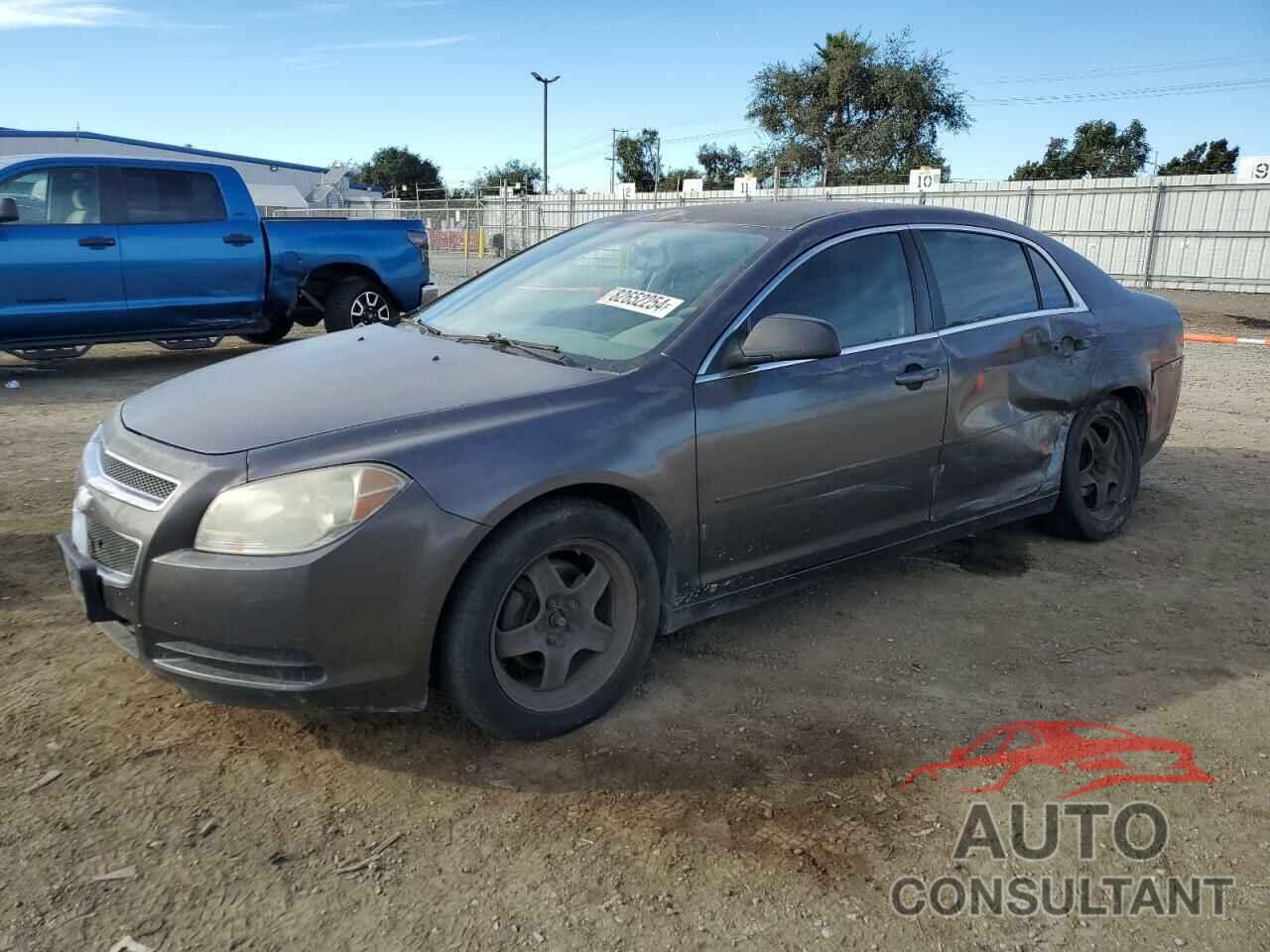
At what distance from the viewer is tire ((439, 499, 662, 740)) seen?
2.78 m

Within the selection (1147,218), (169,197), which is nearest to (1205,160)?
(1147,218)

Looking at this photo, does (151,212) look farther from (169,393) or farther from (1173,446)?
(1173,446)

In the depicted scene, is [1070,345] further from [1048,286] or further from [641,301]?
[641,301]

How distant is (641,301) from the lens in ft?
11.7

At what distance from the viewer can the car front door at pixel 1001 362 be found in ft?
13.3

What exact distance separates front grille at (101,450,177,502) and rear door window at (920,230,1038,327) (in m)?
2.94

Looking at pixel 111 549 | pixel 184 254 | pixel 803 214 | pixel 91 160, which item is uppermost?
pixel 91 160

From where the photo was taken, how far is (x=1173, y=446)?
691 centimetres

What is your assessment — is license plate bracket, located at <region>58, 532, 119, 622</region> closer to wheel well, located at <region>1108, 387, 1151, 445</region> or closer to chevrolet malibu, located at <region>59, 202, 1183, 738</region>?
chevrolet malibu, located at <region>59, 202, 1183, 738</region>

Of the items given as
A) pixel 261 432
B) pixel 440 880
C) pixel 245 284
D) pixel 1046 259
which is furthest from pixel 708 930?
pixel 245 284

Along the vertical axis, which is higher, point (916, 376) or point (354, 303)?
point (916, 376)

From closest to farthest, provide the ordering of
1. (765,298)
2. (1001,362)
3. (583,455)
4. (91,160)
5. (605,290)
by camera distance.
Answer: (583,455), (765,298), (605,290), (1001,362), (91,160)

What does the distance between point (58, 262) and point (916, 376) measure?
7746 mm

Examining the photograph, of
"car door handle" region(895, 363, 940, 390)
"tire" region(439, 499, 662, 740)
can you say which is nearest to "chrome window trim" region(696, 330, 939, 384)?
"car door handle" region(895, 363, 940, 390)
